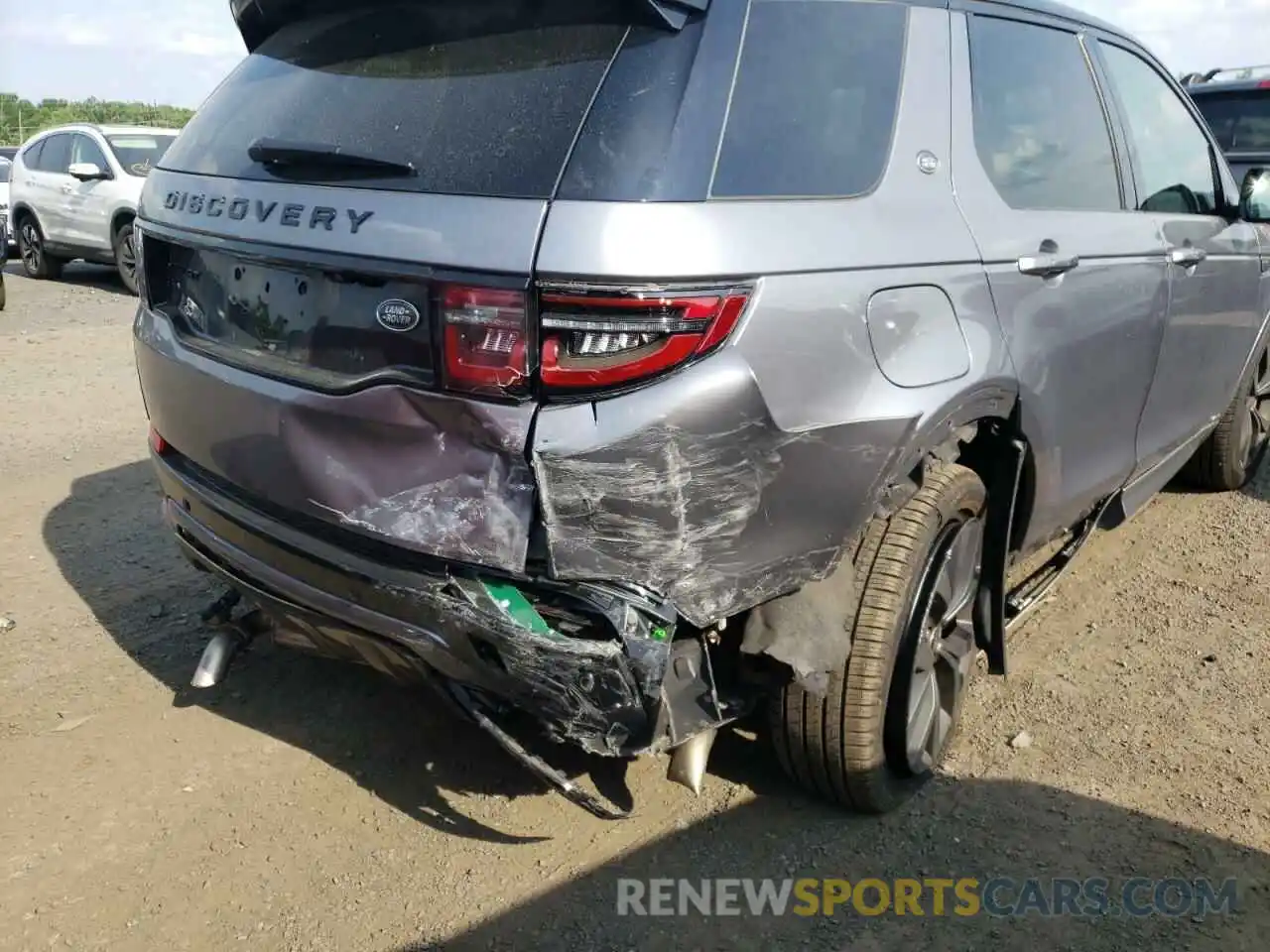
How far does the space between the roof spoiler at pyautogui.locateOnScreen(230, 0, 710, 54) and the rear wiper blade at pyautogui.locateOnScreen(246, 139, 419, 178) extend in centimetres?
40

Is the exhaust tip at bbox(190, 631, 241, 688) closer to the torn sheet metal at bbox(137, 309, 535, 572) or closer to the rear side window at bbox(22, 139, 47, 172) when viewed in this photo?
the torn sheet metal at bbox(137, 309, 535, 572)

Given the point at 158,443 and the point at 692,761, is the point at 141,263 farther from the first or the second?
the point at 692,761

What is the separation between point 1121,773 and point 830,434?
1.51m

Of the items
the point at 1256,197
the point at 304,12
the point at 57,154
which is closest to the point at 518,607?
the point at 304,12

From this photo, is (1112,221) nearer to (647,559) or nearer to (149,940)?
(647,559)

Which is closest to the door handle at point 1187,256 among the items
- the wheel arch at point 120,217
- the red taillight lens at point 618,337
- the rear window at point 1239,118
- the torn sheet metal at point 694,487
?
the torn sheet metal at point 694,487

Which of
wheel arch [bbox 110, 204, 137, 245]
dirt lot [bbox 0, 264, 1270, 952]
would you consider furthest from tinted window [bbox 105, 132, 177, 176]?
dirt lot [bbox 0, 264, 1270, 952]

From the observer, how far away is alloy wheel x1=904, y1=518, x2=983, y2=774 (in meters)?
2.68

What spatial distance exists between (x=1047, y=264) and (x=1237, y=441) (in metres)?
2.79

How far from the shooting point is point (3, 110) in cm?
4712

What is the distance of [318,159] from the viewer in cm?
227

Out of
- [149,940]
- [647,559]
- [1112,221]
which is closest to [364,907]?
[149,940]

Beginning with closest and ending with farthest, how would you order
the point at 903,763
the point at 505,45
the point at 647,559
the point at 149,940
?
the point at 647,559, the point at 505,45, the point at 149,940, the point at 903,763

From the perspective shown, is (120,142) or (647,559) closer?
(647,559)
